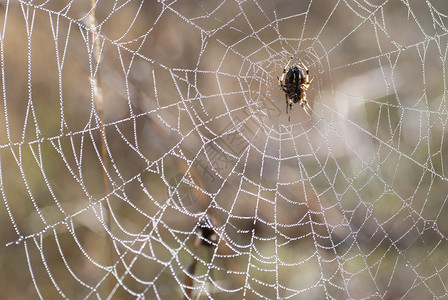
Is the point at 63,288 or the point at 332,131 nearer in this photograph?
the point at 63,288

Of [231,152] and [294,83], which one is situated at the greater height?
[294,83]

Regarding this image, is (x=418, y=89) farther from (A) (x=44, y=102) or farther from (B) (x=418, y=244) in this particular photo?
(A) (x=44, y=102)

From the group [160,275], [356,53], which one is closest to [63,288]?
[160,275]

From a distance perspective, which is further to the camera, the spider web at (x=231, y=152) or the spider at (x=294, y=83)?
the spider web at (x=231, y=152)

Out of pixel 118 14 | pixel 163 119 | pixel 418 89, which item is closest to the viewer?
pixel 163 119

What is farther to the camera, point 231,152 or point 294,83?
point 231,152

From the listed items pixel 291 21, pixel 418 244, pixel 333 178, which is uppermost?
pixel 291 21

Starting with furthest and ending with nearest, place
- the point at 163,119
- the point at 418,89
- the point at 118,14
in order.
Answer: the point at 418,89, the point at 118,14, the point at 163,119

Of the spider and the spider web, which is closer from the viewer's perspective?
the spider
